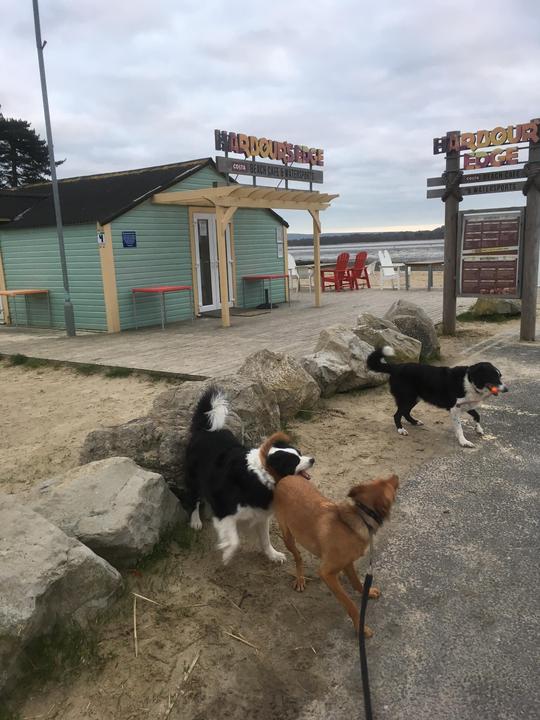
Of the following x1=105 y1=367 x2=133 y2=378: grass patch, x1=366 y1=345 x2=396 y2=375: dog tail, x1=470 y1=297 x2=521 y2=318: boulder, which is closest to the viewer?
x1=366 y1=345 x2=396 y2=375: dog tail

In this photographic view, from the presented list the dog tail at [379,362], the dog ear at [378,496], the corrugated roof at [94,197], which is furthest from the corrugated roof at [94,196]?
Answer: the dog ear at [378,496]

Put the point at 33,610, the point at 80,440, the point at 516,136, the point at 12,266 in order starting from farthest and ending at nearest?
the point at 12,266
the point at 516,136
the point at 80,440
the point at 33,610

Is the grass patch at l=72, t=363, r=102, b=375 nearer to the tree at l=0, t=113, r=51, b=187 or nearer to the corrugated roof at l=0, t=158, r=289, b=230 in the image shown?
the corrugated roof at l=0, t=158, r=289, b=230

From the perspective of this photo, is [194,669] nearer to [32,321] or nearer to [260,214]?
[32,321]

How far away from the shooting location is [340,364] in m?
6.53

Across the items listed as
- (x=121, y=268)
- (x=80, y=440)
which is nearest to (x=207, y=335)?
(x=121, y=268)

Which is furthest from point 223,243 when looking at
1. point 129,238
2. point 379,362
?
point 379,362

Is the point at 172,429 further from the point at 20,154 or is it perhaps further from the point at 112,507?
the point at 20,154

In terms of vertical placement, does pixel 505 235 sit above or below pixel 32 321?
above

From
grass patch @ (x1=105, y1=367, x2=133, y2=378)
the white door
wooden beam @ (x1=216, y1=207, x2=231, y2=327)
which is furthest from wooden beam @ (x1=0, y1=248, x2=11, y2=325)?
grass patch @ (x1=105, y1=367, x2=133, y2=378)

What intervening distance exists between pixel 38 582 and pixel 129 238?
31.9 ft

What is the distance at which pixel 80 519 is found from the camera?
302 cm

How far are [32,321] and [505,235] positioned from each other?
1009 centimetres

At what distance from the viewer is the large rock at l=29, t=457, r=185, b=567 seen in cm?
299
